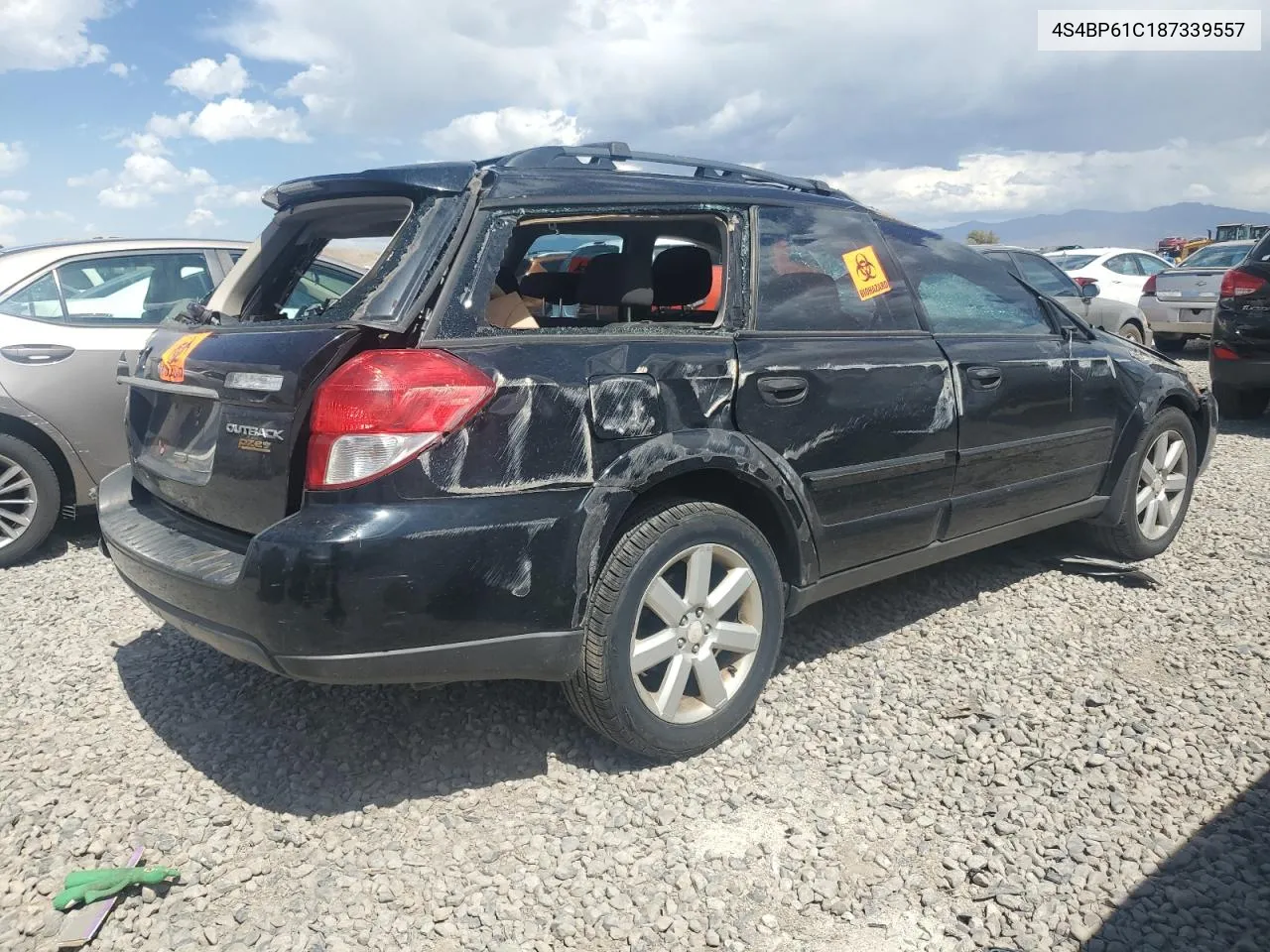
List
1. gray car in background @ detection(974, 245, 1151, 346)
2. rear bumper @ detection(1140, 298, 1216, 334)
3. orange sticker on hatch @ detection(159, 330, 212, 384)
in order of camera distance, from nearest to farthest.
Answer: orange sticker on hatch @ detection(159, 330, 212, 384) < gray car in background @ detection(974, 245, 1151, 346) < rear bumper @ detection(1140, 298, 1216, 334)

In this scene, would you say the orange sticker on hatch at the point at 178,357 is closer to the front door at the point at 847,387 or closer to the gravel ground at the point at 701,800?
the gravel ground at the point at 701,800

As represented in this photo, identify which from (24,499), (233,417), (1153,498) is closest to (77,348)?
(24,499)

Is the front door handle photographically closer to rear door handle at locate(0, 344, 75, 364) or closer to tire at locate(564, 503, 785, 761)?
tire at locate(564, 503, 785, 761)

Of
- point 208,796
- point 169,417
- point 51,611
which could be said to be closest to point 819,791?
point 208,796

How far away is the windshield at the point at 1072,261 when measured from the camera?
13.2 m

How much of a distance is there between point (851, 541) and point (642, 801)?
46.1 inches

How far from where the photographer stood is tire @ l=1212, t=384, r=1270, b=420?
8344mm

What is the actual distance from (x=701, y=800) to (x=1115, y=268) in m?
12.9

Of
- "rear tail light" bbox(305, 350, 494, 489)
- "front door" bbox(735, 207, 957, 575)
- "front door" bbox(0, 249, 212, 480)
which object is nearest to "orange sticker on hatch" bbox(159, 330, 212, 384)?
"rear tail light" bbox(305, 350, 494, 489)

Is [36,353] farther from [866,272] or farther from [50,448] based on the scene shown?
[866,272]

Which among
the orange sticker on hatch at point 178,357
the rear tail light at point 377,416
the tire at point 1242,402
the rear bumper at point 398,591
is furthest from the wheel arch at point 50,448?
the tire at point 1242,402

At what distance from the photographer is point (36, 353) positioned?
4.82 metres

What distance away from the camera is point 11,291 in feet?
16.0

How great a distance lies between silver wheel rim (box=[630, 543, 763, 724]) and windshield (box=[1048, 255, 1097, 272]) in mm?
11919
